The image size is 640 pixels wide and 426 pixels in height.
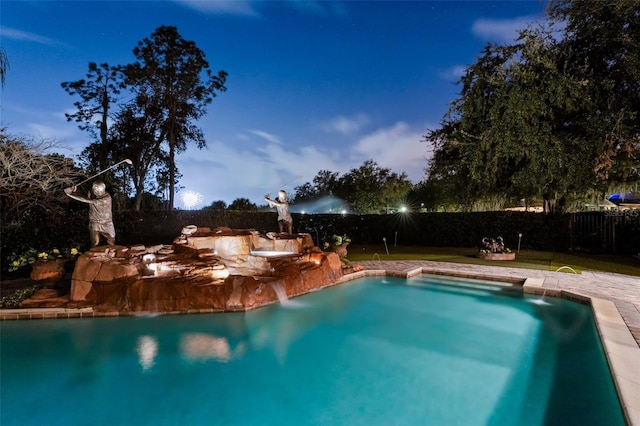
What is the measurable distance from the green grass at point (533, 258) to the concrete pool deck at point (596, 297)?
35.1 inches

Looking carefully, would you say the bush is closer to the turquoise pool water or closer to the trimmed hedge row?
the turquoise pool water

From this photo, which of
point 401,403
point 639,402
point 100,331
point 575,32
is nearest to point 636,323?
point 639,402

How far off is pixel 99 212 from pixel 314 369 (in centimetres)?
604

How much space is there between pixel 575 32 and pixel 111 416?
17.8m

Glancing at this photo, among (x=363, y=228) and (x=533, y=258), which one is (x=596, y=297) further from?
(x=363, y=228)

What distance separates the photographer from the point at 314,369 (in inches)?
195

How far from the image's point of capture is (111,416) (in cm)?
378

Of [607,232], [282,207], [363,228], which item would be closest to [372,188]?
[363,228]

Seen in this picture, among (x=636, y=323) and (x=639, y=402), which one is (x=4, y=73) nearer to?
(x=639, y=402)

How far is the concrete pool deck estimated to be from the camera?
385cm

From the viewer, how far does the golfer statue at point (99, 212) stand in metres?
7.77

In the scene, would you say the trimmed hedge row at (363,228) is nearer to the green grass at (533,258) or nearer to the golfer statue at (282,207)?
the green grass at (533,258)

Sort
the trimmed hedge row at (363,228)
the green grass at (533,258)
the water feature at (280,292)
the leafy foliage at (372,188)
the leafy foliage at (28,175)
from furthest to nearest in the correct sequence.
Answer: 1. the leafy foliage at (372,188)
2. the green grass at (533,258)
3. the trimmed hedge row at (363,228)
4. the leafy foliage at (28,175)
5. the water feature at (280,292)

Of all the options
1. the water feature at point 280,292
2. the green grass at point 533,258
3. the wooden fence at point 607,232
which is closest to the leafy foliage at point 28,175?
the water feature at point 280,292
